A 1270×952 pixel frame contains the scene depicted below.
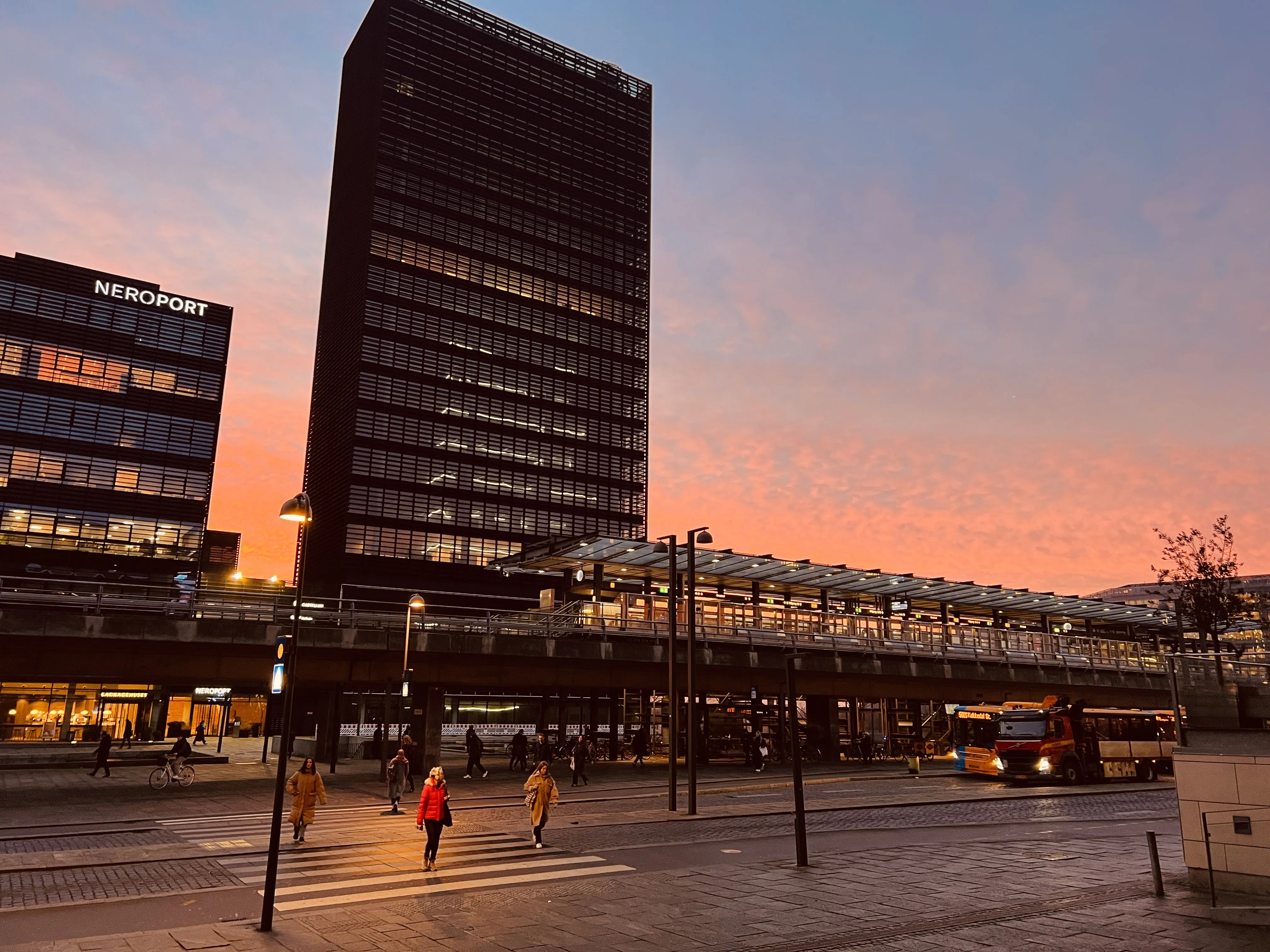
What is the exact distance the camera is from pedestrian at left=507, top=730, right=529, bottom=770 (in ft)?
128

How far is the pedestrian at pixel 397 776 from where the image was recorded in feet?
76.1

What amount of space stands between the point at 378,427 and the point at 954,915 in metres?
77.2

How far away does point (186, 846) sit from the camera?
17766mm

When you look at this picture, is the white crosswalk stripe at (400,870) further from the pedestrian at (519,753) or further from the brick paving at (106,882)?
the pedestrian at (519,753)

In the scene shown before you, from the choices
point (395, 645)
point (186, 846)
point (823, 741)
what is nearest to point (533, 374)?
point (823, 741)

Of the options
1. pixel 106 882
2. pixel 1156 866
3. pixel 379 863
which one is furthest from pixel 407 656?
pixel 1156 866

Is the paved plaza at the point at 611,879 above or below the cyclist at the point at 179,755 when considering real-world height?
below

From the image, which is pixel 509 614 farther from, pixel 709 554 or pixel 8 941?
pixel 8 941

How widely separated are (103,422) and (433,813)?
2672 inches

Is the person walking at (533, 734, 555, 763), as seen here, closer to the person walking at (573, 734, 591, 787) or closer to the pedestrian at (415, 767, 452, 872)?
the person walking at (573, 734, 591, 787)

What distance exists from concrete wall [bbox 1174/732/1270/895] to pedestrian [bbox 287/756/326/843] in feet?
50.5

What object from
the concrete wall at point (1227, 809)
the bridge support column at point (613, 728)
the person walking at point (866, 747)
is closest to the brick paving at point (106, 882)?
the concrete wall at point (1227, 809)

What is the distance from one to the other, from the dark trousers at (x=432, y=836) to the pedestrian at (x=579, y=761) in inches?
675

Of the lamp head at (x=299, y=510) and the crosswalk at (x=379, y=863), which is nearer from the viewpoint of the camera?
the lamp head at (x=299, y=510)
